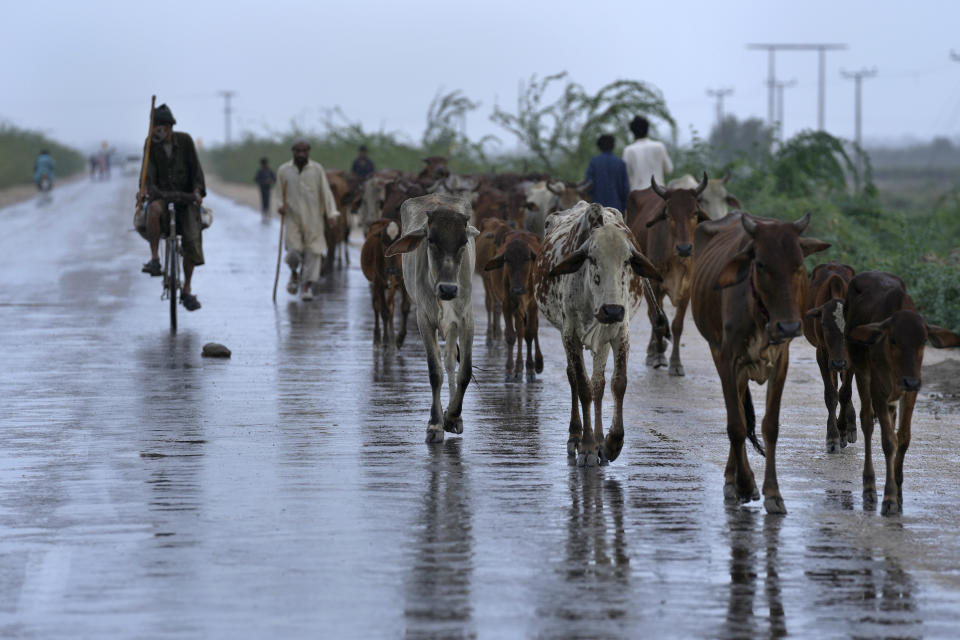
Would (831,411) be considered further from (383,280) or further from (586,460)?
(383,280)

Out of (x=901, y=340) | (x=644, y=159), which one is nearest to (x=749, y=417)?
(x=901, y=340)

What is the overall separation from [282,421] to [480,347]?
5.51 metres

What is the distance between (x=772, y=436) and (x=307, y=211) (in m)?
13.8

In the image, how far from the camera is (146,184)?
699 inches

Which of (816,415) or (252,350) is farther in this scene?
(252,350)

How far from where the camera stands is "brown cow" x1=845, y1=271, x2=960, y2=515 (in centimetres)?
896

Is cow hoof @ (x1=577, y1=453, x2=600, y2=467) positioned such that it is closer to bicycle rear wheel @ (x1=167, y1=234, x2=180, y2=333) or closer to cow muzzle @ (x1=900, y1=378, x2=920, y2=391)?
cow muzzle @ (x1=900, y1=378, x2=920, y2=391)

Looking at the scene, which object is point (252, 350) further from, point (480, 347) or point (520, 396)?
point (520, 396)

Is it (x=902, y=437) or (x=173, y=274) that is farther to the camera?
(x=173, y=274)

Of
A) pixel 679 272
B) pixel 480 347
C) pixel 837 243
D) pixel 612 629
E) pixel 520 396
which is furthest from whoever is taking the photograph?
Answer: pixel 837 243

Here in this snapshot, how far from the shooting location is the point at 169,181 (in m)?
17.8

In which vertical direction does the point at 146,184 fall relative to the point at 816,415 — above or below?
above

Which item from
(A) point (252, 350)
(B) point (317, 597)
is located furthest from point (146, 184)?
(B) point (317, 597)

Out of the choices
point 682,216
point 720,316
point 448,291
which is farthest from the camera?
point 682,216
